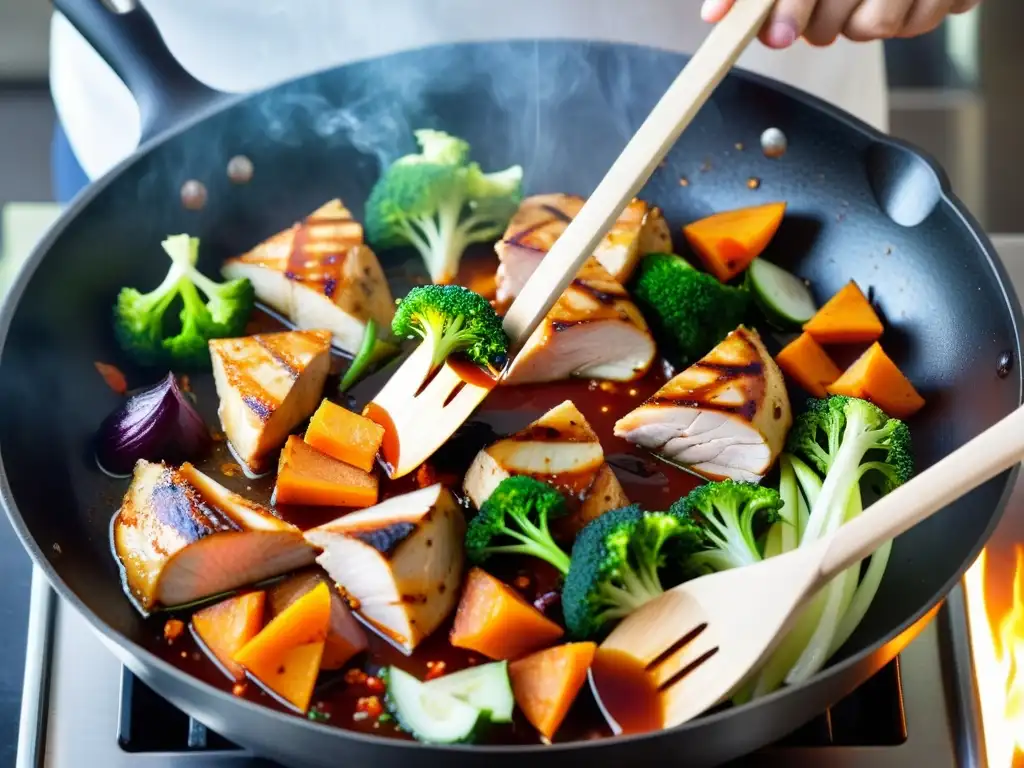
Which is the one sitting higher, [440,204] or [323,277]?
[440,204]

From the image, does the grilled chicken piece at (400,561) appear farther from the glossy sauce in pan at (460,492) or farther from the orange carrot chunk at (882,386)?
the orange carrot chunk at (882,386)

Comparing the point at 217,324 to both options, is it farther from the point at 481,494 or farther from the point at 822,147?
the point at 822,147

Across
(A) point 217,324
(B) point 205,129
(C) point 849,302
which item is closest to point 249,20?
(B) point 205,129

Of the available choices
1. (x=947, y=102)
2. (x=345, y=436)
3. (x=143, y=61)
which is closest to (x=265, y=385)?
(x=345, y=436)

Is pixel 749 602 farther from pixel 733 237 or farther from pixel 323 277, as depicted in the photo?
pixel 323 277

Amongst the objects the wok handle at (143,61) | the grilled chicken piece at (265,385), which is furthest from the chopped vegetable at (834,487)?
the wok handle at (143,61)

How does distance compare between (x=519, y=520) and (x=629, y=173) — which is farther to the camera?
(x=629, y=173)
